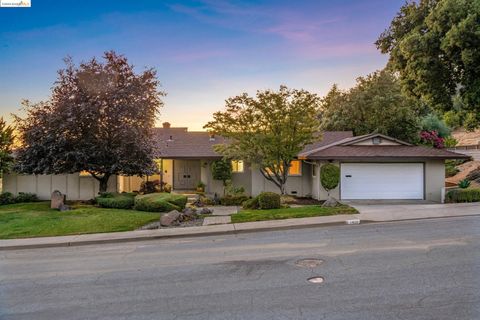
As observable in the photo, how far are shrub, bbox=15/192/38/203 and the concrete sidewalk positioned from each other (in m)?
9.50

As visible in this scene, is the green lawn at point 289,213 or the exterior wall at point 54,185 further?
the exterior wall at point 54,185

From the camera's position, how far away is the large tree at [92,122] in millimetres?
17438

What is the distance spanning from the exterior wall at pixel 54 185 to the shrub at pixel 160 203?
5.55 meters

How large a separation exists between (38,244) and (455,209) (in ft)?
50.4

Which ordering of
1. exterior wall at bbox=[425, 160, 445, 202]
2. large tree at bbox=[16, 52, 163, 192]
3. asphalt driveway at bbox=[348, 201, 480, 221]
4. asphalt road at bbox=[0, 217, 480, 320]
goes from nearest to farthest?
1. asphalt road at bbox=[0, 217, 480, 320]
2. asphalt driveway at bbox=[348, 201, 480, 221]
3. large tree at bbox=[16, 52, 163, 192]
4. exterior wall at bbox=[425, 160, 445, 202]

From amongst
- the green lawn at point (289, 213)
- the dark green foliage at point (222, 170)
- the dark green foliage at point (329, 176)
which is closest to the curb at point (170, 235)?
the green lawn at point (289, 213)

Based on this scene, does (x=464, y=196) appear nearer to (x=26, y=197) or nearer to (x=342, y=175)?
(x=342, y=175)

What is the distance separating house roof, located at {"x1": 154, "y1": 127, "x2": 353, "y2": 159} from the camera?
23.1 m

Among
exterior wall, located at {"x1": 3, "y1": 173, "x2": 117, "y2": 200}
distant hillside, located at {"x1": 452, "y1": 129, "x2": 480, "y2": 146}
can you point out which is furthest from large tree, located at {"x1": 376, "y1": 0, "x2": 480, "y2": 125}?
distant hillside, located at {"x1": 452, "y1": 129, "x2": 480, "y2": 146}

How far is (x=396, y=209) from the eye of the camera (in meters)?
14.9

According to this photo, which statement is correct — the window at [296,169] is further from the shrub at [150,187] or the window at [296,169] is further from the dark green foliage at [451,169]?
the dark green foliage at [451,169]

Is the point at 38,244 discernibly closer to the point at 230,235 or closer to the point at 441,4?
the point at 230,235

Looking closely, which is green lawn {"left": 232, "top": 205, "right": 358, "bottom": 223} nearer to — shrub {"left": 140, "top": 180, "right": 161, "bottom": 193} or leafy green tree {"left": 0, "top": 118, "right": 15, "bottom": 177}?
shrub {"left": 140, "top": 180, "right": 161, "bottom": 193}

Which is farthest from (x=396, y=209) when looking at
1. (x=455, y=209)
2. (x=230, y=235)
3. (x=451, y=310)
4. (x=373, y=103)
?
(x=373, y=103)
